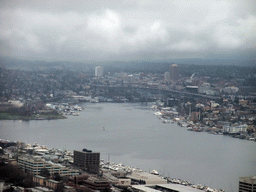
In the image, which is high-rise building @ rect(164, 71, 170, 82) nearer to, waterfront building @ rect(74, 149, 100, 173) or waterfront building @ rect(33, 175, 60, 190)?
waterfront building @ rect(74, 149, 100, 173)

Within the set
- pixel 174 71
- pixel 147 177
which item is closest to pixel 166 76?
pixel 174 71

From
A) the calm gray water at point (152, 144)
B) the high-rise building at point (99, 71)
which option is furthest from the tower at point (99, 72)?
the calm gray water at point (152, 144)

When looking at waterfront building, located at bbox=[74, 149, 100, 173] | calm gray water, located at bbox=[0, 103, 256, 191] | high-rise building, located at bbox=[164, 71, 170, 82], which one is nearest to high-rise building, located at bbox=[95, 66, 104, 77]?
high-rise building, located at bbox=[164, 71, 170, 82]

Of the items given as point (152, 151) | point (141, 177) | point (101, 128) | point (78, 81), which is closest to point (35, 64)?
point (78, 81)

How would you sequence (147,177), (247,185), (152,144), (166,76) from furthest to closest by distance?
(166,76)
(152,144)
(147,177)
(247,185)

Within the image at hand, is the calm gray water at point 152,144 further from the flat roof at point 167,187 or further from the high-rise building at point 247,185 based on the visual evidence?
the flat roof at point 167,187

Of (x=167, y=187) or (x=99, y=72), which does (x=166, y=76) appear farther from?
(x=167, y=187)

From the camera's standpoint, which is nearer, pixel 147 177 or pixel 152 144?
pixel 147 177
